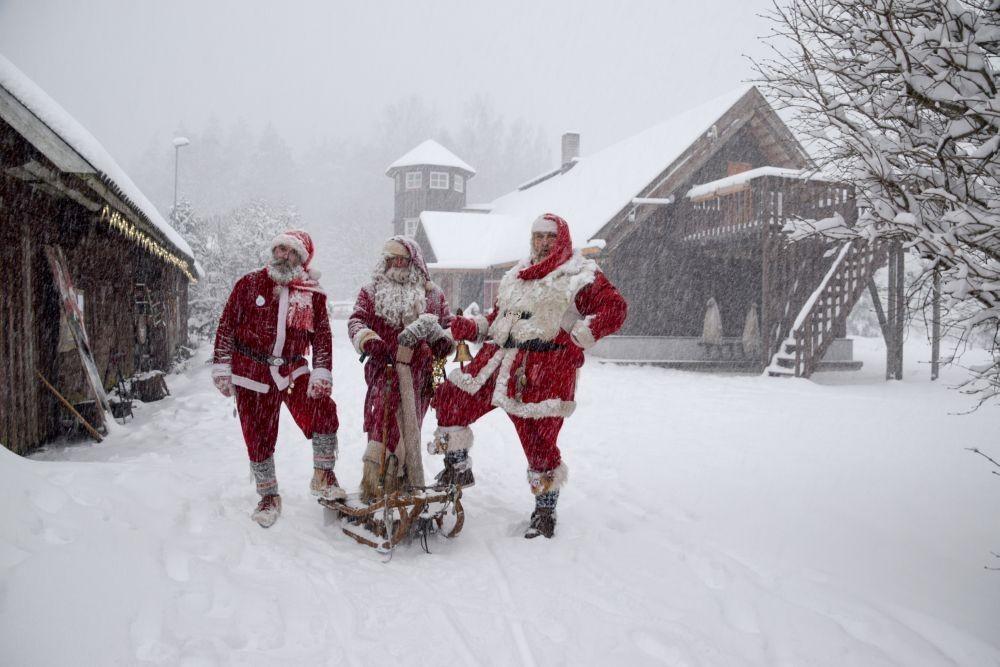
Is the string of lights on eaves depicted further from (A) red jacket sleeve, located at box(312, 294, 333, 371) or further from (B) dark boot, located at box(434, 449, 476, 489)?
→ (B) dark boot, located at box(434, 449, 476, 489)

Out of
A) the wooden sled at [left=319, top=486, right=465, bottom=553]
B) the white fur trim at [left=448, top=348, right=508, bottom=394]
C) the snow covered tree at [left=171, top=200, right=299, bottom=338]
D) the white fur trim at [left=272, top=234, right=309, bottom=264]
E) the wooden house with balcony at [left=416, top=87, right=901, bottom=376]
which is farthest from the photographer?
the snow covered tree at [left=171, top=200, right=299, bottom=338]

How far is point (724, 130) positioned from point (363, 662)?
14.3 m

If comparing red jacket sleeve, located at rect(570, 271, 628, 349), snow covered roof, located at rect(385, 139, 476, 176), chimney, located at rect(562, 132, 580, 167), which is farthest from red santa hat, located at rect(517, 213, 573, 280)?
snow covered roof, located at rect(385, 139, 476, 176)

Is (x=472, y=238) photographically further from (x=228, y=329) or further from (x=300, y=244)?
(x=228, y=329)

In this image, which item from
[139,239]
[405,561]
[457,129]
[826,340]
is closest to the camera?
[405,561]

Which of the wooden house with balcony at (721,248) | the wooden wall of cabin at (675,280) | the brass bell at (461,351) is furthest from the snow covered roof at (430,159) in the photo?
the brass bell at (461,351)

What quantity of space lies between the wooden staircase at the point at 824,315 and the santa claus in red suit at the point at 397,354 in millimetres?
9619

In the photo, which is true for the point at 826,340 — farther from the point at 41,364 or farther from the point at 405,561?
the point at 41,364

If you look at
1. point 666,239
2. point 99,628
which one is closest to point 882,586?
point 99,628

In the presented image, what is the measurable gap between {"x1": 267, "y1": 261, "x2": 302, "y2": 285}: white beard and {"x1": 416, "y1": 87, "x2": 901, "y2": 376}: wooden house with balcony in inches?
380

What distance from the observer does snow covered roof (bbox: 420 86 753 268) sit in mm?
14023

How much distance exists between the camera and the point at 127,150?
217ft

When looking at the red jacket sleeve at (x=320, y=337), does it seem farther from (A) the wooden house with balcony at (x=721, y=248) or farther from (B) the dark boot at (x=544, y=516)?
(A) the wooden house with balcony at (x=721, y=248)

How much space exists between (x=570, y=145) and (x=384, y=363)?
22857 mm
